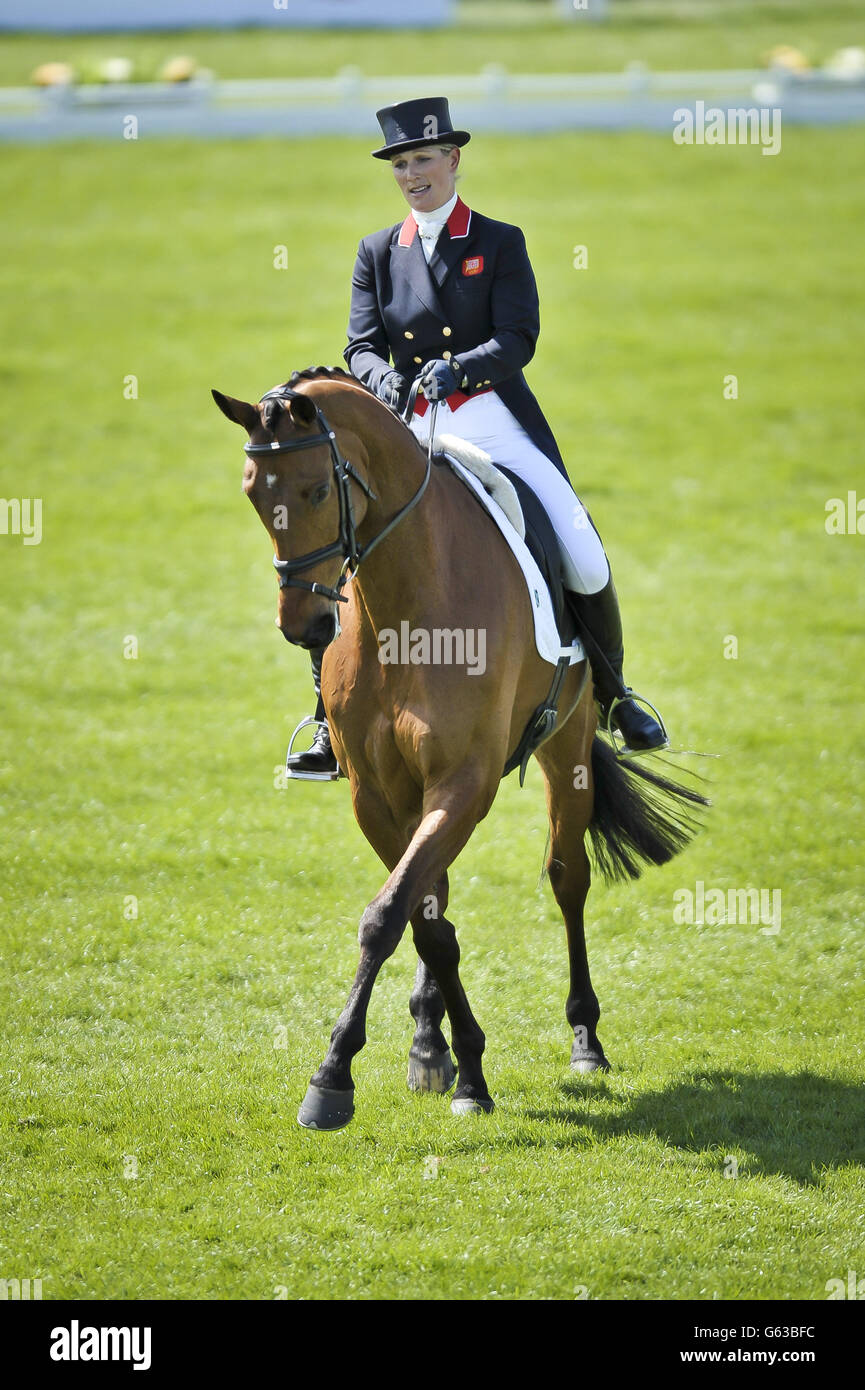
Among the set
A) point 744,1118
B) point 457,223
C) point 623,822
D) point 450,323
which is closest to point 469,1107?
point 744,1118

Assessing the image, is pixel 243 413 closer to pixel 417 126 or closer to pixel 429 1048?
pixel 417 126

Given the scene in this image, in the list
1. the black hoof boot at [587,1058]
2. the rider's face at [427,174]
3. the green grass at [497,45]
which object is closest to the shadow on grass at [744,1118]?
the black hoof boot at [587,1058]

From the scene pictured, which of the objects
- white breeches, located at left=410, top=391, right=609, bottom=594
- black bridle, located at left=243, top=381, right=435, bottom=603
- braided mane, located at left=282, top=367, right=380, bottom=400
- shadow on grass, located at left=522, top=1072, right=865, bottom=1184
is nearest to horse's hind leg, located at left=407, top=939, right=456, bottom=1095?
shadow on grass, located at left=522, top=1072, right=865, bottom=1184

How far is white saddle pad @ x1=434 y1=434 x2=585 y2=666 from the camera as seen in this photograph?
613 centimetres

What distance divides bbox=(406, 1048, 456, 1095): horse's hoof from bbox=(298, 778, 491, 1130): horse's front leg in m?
1.30

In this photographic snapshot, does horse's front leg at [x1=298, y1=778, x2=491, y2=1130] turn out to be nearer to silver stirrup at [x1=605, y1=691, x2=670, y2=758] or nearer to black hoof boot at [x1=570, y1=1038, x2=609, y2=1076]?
black hoof boot at [x1=570, y1=1038, x2=609, y2=1076]

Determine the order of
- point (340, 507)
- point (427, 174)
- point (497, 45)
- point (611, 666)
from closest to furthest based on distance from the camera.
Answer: point (340, 507)
point (427, 174)
point (611, 666)
point (497, 45)

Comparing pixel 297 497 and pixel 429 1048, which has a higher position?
pixel 297 497

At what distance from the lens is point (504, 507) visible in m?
6.24

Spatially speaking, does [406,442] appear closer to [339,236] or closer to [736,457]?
[736,457]

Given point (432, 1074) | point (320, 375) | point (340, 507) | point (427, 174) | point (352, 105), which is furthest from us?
point (352, 105)

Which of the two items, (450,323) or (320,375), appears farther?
(450,323)

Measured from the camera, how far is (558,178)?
26391 millimetres

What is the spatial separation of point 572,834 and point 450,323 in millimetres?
2588
